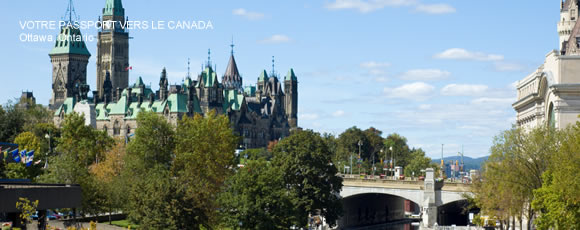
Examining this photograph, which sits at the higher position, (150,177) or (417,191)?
(150,177)

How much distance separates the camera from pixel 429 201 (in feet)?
375

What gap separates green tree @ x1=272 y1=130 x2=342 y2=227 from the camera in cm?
9850

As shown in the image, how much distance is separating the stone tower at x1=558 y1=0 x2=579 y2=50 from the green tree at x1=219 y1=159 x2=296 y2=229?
6964 cm

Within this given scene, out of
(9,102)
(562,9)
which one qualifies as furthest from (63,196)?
(9,102)

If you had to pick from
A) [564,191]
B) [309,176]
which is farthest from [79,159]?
[564,191]

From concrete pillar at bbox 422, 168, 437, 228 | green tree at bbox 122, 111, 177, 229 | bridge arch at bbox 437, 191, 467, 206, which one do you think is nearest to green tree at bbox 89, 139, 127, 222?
green tree at bbox 122, 111, 177, 229

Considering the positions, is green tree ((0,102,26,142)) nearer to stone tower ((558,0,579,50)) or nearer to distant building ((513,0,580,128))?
distant building ((513,0,580,128))

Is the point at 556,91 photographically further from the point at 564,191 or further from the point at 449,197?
the point at 449,197

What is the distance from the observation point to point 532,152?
73.8 meters

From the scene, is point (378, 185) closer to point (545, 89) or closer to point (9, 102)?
point (545, 89)

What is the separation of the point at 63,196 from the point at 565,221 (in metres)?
31.1

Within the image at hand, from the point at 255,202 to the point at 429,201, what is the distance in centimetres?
3912

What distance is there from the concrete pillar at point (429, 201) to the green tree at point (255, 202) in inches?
1406

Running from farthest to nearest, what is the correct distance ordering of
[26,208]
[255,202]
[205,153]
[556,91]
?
[205,153] → [556,91] → [255,202] → [26,208]
